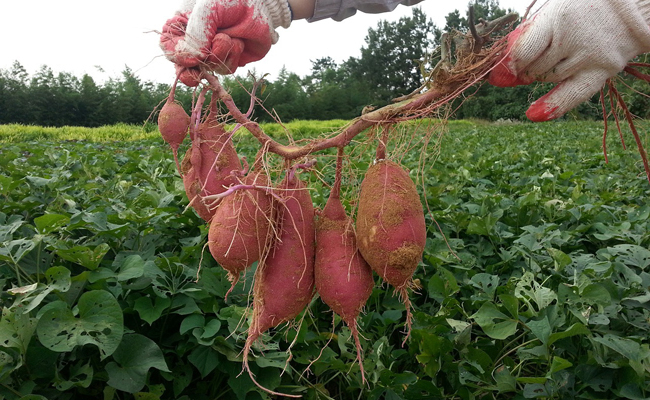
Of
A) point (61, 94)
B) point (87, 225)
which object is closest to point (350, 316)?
point (87, 225)

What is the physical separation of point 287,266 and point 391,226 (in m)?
0.35

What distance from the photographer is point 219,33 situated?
1.40 m

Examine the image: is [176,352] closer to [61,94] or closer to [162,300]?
[162,300]

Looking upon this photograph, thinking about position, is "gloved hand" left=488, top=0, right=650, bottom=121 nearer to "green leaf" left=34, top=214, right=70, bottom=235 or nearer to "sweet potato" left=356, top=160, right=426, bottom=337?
"sweet potato" left=356, top=160, right=426, bottom=337

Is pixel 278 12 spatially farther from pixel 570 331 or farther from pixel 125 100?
pixel 125 100

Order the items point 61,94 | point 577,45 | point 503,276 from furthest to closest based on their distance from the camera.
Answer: point 61,94 < point 503,276 < point 577,45

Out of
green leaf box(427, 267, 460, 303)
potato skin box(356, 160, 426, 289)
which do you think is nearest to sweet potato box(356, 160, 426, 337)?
potato skin box(356, 160, 426, 289)

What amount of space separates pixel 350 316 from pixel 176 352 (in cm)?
80

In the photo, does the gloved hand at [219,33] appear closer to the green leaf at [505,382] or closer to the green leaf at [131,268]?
the green leaf at [131,268]

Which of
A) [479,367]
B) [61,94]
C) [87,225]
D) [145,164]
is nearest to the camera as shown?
[479,367]

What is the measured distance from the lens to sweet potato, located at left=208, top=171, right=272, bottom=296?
49.6 inches

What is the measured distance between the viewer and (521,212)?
9.52 ft

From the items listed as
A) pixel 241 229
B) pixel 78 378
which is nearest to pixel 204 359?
pixel 78 378

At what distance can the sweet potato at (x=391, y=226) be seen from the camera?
121 cm
